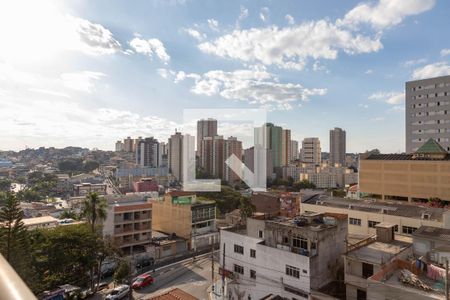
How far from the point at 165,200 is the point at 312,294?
16.7 metres

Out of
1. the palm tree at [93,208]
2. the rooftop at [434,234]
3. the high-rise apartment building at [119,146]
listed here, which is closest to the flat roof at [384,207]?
the rooftop at [434,234]

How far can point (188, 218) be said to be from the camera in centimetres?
2384

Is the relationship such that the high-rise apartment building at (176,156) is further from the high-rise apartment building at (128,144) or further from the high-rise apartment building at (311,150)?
the high-rise apartment building at (128,144)

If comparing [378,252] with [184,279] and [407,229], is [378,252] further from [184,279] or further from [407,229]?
[184,279]

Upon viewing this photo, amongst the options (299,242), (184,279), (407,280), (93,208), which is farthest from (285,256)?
(93,208)

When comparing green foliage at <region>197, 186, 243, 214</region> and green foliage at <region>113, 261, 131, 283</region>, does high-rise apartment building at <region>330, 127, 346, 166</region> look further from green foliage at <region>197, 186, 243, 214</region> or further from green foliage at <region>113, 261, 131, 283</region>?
green foliage at <region>113, 261, 131, 283</region>

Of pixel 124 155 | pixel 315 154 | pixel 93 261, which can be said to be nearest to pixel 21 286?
pixel 93 261

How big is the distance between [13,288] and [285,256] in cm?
1190

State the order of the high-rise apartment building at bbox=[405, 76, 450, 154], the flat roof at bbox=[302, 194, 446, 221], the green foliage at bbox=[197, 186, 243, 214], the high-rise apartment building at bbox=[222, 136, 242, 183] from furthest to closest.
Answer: the green foliage at bbox=[197, 186, 243, 214], the high-rise apartment building at bbox=[405, 76, 450, 154], the high-rise apartment building at bbox=[222, 136, 242, 183], the flat roof at bbox=[302, 194, 446, 221]

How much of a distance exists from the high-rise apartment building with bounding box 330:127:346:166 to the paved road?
66.1 meters

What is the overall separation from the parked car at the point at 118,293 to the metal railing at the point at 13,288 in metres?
15.3

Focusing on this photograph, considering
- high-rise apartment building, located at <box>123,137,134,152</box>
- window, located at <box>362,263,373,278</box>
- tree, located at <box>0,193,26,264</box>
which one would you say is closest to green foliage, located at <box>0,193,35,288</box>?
tree, located at <box>0,193,26,264</box>

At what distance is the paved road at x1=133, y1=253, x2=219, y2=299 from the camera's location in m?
15.2

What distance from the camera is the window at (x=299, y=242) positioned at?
11.8 metres
